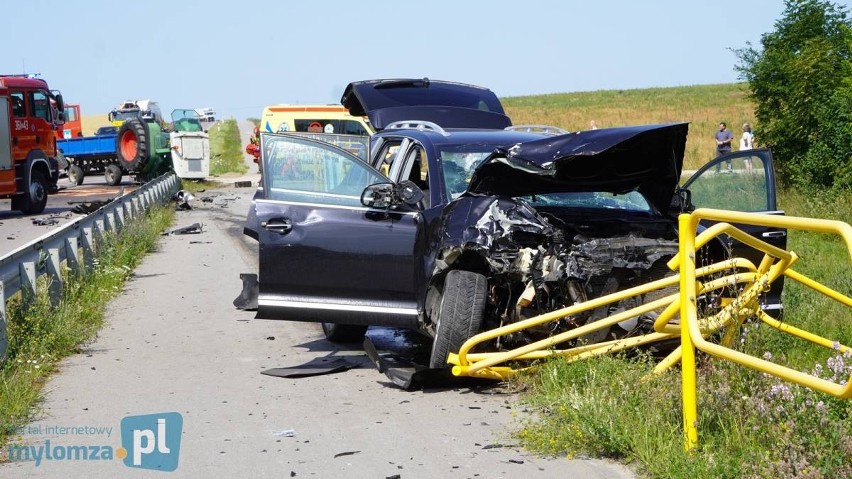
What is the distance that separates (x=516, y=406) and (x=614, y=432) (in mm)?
1320

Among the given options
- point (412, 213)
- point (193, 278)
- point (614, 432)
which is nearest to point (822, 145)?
point (193, 278)

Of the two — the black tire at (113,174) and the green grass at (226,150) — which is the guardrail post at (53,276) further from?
the green grass at (226,150)

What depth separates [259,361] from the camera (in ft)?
27.5

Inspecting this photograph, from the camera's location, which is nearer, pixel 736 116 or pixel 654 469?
pixel 654 469

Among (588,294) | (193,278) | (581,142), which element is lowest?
(193,278)

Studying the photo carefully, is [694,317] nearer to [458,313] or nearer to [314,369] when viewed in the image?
[458,313]

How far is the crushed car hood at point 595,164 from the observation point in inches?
274

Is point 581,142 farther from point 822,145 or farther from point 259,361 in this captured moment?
point 822,145

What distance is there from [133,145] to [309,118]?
836 centimetres

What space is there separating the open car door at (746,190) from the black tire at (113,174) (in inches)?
1163

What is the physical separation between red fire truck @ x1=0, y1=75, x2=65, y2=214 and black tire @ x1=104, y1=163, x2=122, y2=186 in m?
11.0

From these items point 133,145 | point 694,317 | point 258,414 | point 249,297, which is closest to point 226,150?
point 133,145

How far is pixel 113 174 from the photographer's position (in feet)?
118

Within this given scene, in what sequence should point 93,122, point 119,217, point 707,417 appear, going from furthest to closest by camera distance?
point 93,122 < point 119,217 < point 707,417
